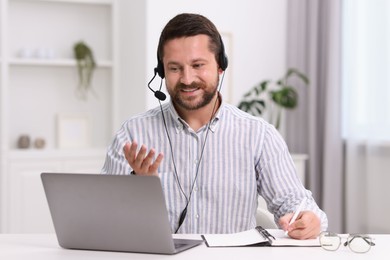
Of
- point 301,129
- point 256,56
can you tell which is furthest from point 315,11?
point 301,129

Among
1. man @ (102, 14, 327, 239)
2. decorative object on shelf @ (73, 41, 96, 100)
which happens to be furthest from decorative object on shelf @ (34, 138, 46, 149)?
man @ (102, 14, 327, 239)

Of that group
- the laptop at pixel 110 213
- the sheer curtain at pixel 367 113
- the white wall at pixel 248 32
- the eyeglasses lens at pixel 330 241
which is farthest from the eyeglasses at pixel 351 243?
the white wall at pixel 248 32

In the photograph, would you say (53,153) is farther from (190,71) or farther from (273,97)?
(190,71)

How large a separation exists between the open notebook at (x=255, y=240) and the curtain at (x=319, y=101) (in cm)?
259

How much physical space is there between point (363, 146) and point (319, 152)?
435 mm

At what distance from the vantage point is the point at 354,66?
425 cm

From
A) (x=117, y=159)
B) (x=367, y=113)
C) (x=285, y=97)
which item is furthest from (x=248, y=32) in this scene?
(x=117, y=159)

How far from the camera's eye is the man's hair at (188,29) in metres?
2.27

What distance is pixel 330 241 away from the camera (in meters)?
1.73

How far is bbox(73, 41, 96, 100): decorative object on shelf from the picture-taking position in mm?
4682

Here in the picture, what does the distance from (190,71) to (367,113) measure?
2.21m

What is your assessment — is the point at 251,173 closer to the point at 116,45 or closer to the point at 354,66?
the point at 354,66

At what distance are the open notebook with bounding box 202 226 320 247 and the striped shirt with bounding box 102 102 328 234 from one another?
15.3 inches

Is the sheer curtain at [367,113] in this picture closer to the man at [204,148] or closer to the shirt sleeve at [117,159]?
the man at [204,148]
